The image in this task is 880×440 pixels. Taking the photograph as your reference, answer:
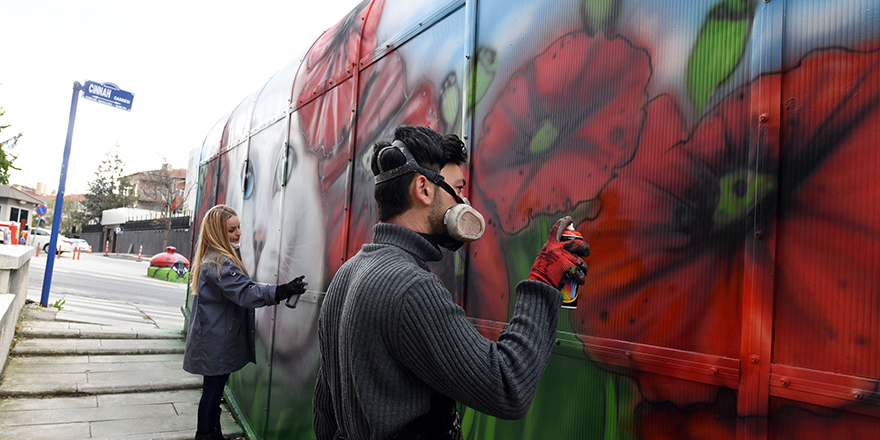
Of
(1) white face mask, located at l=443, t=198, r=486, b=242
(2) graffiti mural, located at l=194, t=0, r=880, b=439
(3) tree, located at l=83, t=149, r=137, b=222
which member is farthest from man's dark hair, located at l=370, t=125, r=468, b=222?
(3) tree, located at l=83, t=149, r=137, b=222

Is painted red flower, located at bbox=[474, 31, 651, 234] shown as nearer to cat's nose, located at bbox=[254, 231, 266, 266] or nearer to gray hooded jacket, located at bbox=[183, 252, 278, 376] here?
gray hooded jacket, located at bbox=[183, 252, 278, 376]

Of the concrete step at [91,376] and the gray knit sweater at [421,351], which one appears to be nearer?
the gray knit sweater at [421,351]

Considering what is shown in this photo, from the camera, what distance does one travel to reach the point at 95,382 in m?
5.61

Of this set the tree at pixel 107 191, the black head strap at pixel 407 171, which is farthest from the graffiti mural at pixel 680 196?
the tree at pixel 107 191

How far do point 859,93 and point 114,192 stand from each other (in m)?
74.6

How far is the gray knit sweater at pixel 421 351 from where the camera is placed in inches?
47.4

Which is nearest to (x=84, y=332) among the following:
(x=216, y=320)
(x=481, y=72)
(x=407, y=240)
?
(x=216, y=320)

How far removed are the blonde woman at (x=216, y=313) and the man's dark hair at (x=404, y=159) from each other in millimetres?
2526

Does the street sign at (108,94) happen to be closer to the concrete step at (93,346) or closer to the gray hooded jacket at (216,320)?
the concrete step at (93,346)

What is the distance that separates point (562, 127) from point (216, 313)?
313 cm

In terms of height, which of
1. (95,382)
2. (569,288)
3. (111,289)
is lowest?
(95,382)

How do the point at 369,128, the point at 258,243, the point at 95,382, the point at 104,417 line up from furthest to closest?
the point at 95,382, the point at 258,243, the point at 104,417, the point at 369,128

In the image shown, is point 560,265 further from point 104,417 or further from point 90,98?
point 90,98

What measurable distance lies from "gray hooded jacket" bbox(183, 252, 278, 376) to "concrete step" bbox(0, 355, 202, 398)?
2300 millimetres
